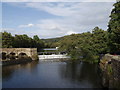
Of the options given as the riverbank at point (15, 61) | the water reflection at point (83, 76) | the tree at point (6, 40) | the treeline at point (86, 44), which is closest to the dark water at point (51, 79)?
the water reflection at point (83, 76)

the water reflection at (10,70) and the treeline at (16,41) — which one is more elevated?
the treeline at (16,41)

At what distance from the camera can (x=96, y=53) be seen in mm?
33969

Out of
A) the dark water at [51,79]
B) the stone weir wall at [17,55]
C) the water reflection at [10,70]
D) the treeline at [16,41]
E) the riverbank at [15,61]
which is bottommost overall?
the dark water at [51,79]

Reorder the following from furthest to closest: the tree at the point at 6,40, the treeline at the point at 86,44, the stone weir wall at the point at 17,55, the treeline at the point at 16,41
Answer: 1. the treeline at the point at 16,41
2. the tree at the point at 6,40
3. the stone weir wall at the point at 17,55
4. the treeline at the point at 86,44

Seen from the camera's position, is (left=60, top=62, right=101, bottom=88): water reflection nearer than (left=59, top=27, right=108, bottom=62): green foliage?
Yes

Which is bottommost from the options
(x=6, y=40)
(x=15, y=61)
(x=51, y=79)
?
(x=51, y=79)

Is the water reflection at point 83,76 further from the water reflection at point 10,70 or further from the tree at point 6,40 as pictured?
the tree at point 6,40

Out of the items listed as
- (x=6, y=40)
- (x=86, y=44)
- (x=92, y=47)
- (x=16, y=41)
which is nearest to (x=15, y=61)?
(x=6, y=40)

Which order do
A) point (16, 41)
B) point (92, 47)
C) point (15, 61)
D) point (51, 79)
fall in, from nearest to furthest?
point (51, 79), point (92, 47), point (15, 61), point (16, 41)

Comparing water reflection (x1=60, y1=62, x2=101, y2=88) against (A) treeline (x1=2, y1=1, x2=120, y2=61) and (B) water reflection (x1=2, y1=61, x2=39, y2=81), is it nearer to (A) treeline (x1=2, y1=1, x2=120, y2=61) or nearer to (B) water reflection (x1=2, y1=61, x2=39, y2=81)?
(A) treeline (x1=2, y1=1, x2=120, y2=61)

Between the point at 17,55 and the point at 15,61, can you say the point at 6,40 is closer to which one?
the point at 17,55

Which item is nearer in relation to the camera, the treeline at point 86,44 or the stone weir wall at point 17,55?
the treeline at point 86,44

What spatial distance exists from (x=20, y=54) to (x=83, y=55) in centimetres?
1609

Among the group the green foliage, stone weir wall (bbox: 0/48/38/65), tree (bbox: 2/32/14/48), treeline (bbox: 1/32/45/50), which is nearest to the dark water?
the green foliage
